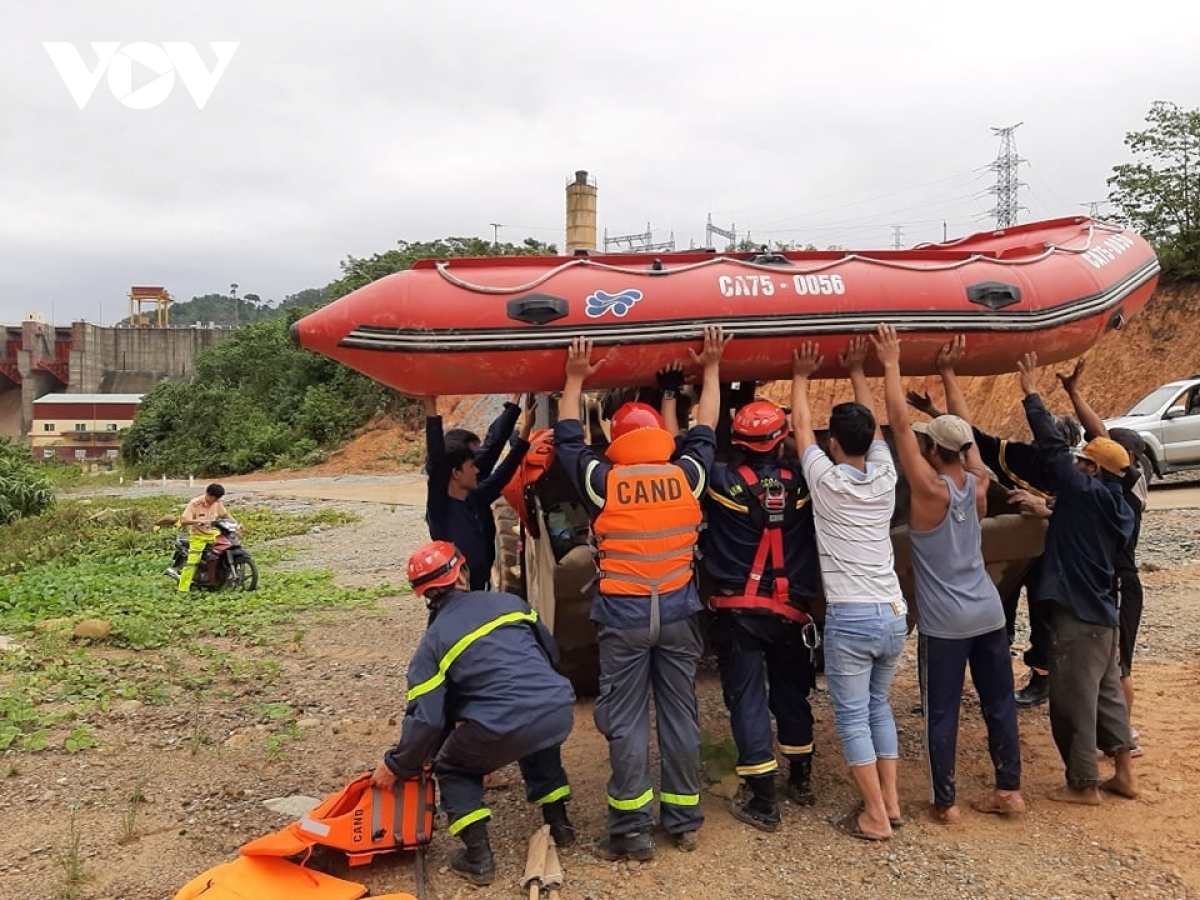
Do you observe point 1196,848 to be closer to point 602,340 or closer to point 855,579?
point 855,579

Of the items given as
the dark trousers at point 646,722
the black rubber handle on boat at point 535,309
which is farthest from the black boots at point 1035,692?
the black rubber handle on boat at point 535,309

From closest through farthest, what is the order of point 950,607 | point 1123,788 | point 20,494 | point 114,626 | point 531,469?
point 950,607, point 1123,788, point 531,469, point 114,626, point 20,494

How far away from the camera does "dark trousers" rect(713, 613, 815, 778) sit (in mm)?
3754

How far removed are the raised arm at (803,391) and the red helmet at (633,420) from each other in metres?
0.59

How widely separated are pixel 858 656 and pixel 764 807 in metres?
0.74

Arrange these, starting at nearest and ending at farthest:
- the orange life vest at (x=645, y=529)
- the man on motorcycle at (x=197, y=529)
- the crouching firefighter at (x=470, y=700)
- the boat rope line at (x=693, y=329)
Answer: the crouching firefighter at (x=470, y=700)
the orange life vest at (x=645, y=529)
the boat rope line at (x=693, y=329)
the man on motorcycle at (x=197, y=529)

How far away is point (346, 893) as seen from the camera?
3143 millimetres

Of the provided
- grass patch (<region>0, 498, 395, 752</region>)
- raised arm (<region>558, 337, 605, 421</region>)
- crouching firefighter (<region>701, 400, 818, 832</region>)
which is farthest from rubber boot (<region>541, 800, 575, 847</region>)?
grass patch (<region>0, 498, 395, 752</region>)

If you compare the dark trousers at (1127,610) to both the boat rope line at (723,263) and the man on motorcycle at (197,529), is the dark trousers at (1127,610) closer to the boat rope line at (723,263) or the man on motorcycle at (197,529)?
the boat rope line at (723,263)

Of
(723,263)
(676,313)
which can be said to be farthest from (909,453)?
(723,263)

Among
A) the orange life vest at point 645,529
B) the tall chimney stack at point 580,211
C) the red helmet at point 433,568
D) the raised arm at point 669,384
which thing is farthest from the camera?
the tall chimney stack at point 580,211

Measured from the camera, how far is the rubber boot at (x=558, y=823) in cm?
362

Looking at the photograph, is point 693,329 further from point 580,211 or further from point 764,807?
point 580,211

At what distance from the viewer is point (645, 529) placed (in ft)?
11.6
